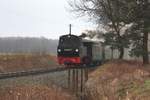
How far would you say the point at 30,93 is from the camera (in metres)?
21.4

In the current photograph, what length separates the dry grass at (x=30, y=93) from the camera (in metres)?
20.5

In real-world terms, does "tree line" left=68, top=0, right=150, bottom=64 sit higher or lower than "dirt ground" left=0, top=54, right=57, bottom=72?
higher

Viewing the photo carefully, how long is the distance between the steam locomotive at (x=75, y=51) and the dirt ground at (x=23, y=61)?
7.77 meters

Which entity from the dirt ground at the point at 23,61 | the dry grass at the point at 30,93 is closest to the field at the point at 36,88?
the dry grass at the point at 30,93

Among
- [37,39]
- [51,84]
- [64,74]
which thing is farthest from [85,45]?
[37,39]

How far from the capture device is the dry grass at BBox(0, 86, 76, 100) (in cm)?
2053

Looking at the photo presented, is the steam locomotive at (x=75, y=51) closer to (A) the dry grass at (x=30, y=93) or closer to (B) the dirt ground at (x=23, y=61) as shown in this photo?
(B) the dirt ground at (x=23, y=61)

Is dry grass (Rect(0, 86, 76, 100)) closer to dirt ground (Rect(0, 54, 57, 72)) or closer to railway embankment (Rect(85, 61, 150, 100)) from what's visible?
railway embankment (Rect(85, 61, 150, 100))

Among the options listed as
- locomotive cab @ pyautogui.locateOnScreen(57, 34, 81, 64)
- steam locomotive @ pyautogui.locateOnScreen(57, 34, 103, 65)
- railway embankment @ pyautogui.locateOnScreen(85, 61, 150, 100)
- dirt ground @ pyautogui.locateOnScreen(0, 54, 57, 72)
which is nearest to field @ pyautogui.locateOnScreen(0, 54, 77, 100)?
railway embankment @ pyautogui.locateOnScreen(85, 61, 150, 100)

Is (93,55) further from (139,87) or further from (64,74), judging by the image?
(139,87)

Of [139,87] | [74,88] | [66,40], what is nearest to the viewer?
[139,87]

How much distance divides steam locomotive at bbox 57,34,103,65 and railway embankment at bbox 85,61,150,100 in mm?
5358

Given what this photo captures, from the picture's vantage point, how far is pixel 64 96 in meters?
24.1

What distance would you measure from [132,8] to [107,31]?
710 centimetres
